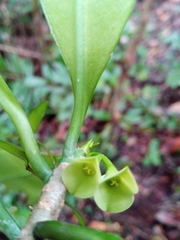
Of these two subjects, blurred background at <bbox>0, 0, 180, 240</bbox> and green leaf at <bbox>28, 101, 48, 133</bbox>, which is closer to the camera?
green leaf at <bbox>28, 101, 48, 133</bbox>

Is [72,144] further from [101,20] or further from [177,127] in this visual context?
[177,127]

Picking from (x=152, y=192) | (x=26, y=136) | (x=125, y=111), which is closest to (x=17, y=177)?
(x=26, y=136)

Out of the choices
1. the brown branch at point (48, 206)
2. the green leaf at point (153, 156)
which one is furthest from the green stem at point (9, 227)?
the green leaf at point (153, 156)

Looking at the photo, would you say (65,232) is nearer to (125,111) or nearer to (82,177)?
(82,177)

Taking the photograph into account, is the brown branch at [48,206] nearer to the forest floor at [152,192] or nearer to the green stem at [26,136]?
the green stem at [26,136]

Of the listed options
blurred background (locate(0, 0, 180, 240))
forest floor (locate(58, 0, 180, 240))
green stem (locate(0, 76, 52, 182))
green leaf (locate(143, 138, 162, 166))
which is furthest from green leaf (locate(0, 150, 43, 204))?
green leaf (locate(143, 138, 162, 166))

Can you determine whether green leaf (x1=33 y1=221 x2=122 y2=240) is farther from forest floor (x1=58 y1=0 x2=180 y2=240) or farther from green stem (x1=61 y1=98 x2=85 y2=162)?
forest floor (x1=58 y1=0 x2=180 y2=240)

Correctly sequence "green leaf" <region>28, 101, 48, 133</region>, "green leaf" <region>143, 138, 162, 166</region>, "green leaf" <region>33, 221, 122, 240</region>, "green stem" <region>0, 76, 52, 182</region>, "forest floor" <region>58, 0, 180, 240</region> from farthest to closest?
"green leaf" <region>143, 138, 162, 166</region> < "forest floor" <region>58, 0, 180, 240</region> < "green leaf" <region>28, 101, 48, 133</region> < "green stem" <region>0, 76, 52, 182</region> < "green leaf" <region>33, 221, 122, 240</region>
